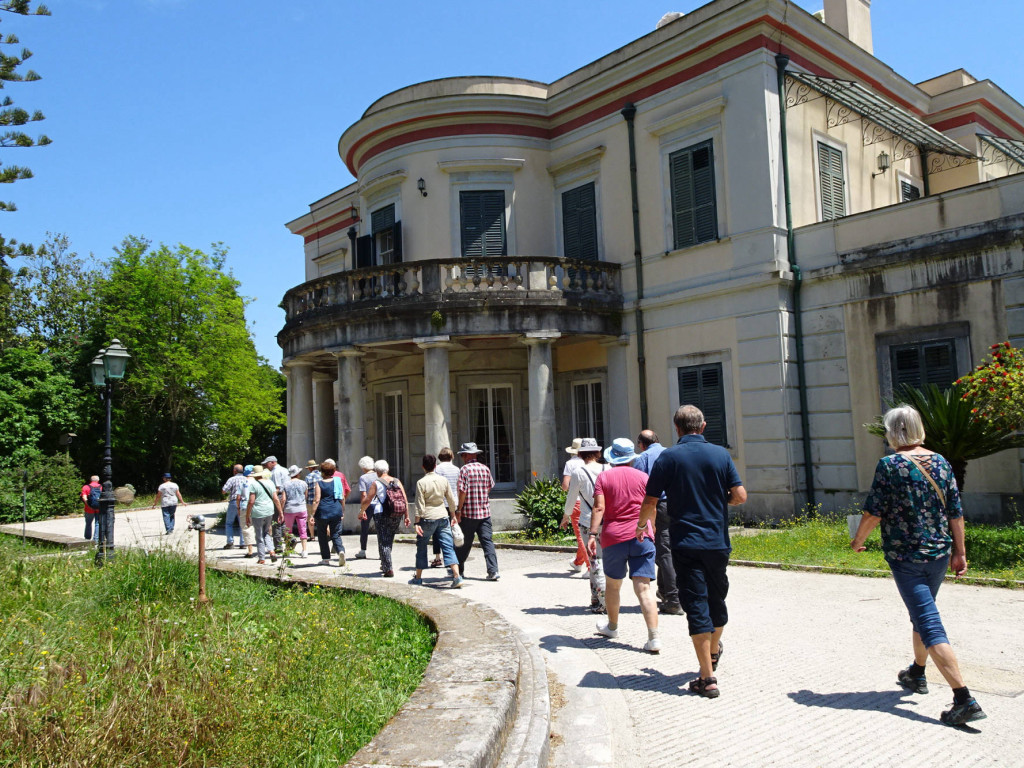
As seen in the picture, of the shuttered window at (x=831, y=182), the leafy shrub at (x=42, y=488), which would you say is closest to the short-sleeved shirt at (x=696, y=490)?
the shuttered window at (x=831, y=182)

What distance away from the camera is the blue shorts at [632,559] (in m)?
6.66

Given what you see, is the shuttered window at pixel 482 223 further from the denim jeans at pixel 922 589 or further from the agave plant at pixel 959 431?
the denim jeans at pixel 922 589

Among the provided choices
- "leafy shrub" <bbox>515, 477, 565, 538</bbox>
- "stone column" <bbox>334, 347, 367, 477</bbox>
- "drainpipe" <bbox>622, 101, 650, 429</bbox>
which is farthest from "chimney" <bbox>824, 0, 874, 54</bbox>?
"stone column" <bbox>334, 347, 367, 477</bbox>

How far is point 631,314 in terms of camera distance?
680 inches

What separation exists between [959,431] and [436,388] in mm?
9541

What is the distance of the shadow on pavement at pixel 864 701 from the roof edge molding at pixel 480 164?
50.4ft

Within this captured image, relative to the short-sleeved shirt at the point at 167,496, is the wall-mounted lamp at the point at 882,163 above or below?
above

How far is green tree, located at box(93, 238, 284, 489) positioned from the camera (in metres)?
34.6

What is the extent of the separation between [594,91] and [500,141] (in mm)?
2456

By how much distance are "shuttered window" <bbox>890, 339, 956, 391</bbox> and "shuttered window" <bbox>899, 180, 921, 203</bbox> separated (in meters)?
6.67

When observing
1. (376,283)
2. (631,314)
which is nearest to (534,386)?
(631,314)

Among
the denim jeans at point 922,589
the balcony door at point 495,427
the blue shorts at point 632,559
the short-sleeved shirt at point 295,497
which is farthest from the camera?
the balcony door at point 495,427

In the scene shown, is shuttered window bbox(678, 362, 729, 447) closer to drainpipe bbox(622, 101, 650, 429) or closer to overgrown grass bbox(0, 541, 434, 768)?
drainpipe bbox(622, 101, 650, 429)

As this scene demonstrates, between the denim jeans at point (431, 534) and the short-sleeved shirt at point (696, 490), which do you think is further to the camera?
the denim jeans at point (431, 534)
